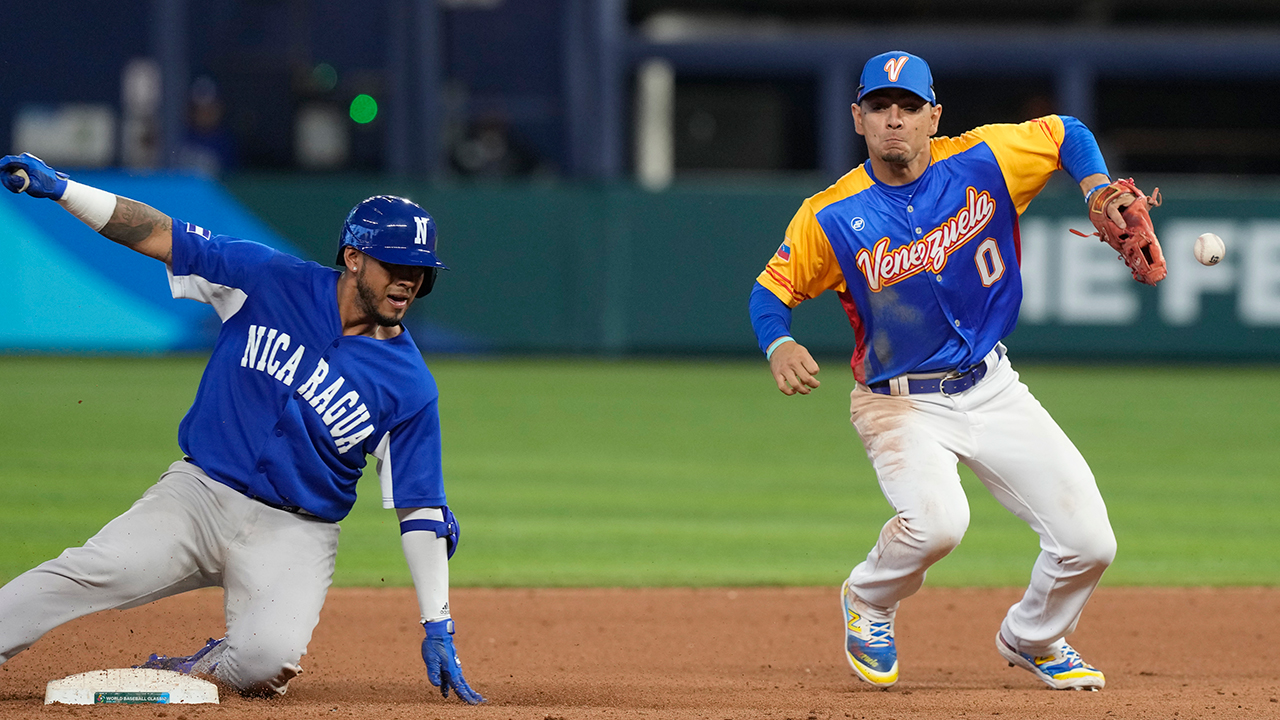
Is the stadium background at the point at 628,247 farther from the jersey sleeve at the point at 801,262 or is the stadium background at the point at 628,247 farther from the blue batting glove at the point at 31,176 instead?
the blue batting glove at the point at 31,176

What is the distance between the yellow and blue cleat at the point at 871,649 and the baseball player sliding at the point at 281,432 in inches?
52.7

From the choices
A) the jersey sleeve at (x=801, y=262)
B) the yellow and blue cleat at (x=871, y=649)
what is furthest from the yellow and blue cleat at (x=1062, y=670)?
the jersey sleeve at (x=801, y=262)

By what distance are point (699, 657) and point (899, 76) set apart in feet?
7.70

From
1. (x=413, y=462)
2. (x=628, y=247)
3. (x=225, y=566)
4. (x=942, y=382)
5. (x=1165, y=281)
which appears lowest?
(x=1165, y=281)

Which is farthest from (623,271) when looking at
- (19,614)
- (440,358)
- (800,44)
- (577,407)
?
(19,614)

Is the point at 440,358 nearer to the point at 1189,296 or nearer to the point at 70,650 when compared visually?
the point at 1189,296

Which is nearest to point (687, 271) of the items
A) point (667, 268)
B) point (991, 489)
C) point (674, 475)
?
point (667, 268)

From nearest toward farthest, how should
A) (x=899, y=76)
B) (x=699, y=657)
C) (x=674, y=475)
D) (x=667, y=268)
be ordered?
(x=899, y=76) → (x=699, y=657) → (x=674, y=475) → (x=667, y=268)

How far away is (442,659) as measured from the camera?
15.4ft

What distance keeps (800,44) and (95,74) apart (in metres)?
8.49

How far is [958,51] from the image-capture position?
19734 mm

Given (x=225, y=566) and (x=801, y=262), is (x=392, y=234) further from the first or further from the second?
(x=801, y=262)

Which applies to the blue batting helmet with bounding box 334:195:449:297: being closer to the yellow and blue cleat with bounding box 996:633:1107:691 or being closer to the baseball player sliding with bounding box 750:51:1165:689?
the baseball player sliding with bounding box 750:51:1165:689

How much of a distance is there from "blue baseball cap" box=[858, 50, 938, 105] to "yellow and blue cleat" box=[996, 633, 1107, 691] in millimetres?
1909
